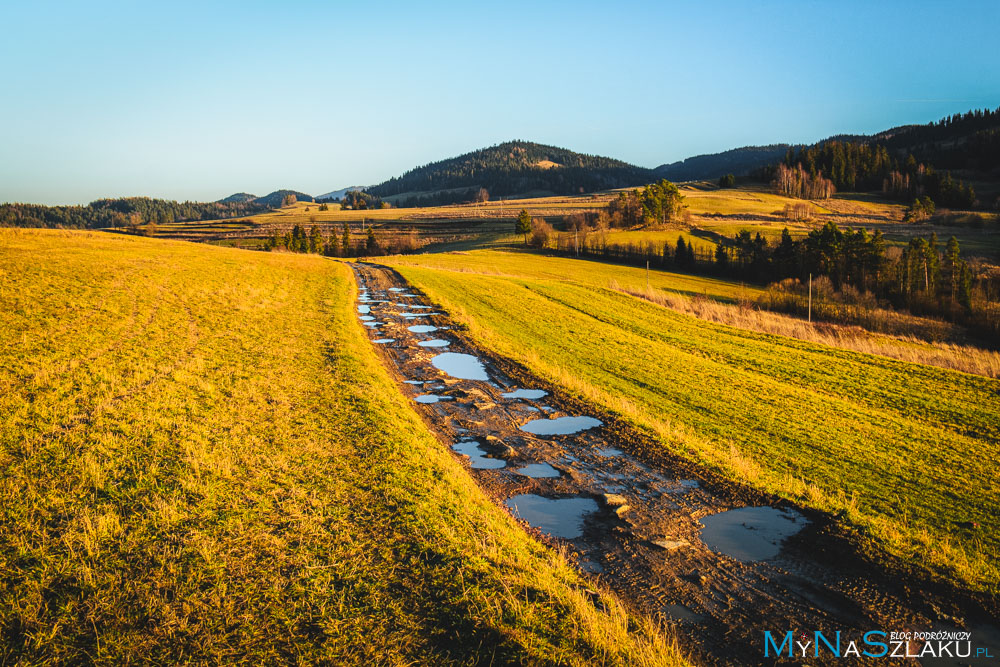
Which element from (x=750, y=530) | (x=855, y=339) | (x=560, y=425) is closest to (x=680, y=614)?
(x=750, y=530)

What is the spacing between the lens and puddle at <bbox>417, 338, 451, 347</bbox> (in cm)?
1994

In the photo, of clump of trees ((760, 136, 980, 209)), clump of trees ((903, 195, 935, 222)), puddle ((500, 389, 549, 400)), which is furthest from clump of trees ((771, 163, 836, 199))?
puddle ((500, 389, 549, 400))

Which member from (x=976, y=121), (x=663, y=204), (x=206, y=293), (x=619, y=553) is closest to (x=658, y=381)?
(x=619, y=553)

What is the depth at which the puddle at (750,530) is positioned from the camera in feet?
23.7

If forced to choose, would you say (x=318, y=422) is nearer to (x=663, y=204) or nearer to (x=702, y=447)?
(x=702, y=447)

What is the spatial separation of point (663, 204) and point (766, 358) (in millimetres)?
86166

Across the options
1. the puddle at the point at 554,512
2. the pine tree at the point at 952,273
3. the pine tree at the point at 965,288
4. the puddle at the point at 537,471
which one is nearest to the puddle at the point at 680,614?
the puddle at the point at 554,512

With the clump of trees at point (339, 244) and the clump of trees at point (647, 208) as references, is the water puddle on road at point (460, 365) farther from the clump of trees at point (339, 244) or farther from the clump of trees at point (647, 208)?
the clump of trees at point (647, 208)

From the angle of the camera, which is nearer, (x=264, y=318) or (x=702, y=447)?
(x=702, y=447)

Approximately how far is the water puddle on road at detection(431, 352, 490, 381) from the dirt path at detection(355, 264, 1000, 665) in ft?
7.62

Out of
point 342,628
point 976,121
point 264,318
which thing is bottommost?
point 342,628

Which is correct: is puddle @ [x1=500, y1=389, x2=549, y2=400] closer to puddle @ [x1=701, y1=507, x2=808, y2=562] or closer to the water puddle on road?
the water puddle on road

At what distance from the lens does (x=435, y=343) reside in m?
20.3

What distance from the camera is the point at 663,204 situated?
10150 cm
